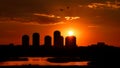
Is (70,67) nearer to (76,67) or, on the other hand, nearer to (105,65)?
(76,67)

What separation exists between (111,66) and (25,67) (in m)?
21.7

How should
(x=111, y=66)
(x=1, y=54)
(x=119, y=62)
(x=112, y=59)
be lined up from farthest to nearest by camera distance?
(x=1, y=54) < (x=112, y=59) < (x=119, y=62) < (x=111, y=66)

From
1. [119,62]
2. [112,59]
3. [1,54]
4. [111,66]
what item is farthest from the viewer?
[1,54]

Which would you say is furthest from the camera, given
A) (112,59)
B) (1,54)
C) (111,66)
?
(1,54)

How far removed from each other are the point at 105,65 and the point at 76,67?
9816 mm

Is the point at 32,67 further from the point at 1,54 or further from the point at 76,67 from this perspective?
the point at 1,54

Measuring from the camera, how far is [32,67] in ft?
340

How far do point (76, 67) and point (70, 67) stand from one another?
2.03 m

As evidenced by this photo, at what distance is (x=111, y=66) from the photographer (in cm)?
9831

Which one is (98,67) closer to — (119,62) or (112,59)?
(119,62)

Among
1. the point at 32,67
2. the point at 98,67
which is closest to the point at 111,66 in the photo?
the point at 98,67

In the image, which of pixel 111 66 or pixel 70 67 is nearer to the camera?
pixel 111 66

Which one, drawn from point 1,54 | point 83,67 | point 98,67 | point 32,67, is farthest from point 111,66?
point 1,54

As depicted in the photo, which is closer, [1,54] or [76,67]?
[76,67]
